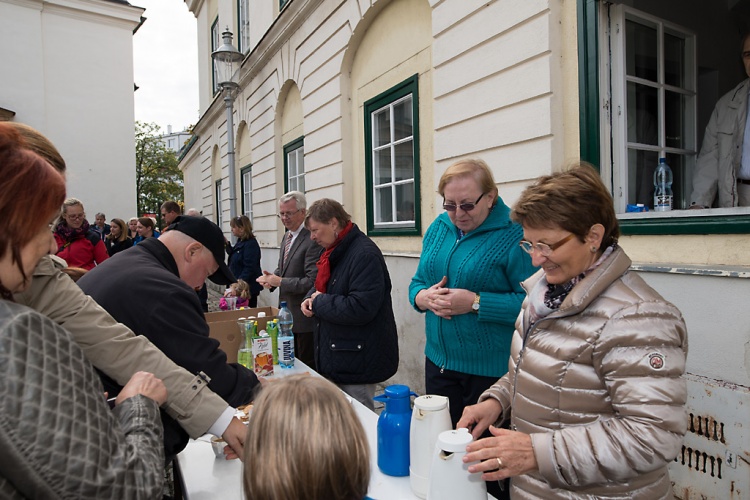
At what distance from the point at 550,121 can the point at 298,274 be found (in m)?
2.41

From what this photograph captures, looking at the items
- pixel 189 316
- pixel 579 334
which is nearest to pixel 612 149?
pixel 579 334

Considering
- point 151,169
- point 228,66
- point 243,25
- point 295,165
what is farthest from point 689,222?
point 151,169

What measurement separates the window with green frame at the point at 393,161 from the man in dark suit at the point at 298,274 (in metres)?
1.31

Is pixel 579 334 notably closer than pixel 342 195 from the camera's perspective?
Yes

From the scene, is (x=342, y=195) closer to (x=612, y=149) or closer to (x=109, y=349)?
(x=612, y=149)

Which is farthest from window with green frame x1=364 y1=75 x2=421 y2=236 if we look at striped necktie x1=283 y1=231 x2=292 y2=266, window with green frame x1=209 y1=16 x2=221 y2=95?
window with green frame x1=209 y1=16 x2=221 y2=95

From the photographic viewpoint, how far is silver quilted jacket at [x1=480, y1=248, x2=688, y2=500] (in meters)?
1.23

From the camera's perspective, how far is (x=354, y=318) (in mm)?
2922

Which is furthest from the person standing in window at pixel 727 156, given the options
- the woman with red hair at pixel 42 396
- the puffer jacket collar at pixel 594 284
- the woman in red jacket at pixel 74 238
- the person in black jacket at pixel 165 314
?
the woman in red jacket at pixel 74 238

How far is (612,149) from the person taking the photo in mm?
3129

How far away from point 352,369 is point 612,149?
2.22 m

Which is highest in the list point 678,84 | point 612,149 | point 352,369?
point 678,84

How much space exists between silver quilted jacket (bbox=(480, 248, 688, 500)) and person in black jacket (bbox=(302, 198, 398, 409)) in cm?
153

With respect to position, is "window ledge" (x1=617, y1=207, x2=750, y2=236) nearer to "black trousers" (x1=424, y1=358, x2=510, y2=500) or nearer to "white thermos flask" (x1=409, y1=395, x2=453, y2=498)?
"black trousers" (x1=424, y1=358, x2=510, y2=500)
